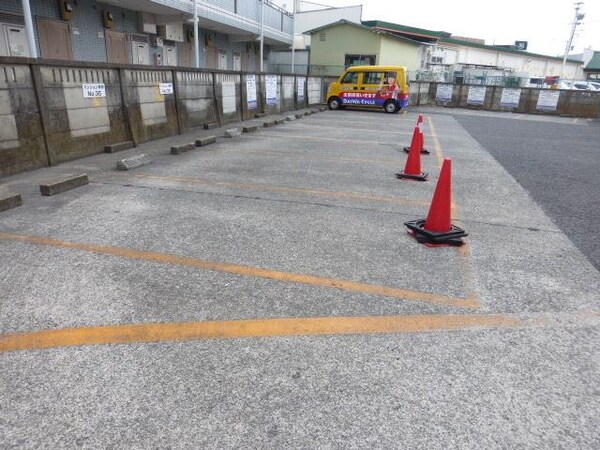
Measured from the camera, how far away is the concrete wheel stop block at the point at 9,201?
4.83 meters

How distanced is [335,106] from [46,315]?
19921 millimetres

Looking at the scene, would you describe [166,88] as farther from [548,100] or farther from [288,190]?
[548,100]

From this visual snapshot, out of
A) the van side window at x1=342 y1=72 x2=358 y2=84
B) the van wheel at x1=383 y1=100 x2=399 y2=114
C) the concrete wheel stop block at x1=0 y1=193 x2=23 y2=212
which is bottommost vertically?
the concrete wheel stop block at x1=0 y1=193 x2=23 y2=212

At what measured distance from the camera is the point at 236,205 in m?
5.33

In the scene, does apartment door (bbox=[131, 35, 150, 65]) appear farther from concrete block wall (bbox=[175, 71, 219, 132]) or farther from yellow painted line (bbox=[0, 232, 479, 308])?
yellow painted line (bbox=[0, 232, 479, 308])

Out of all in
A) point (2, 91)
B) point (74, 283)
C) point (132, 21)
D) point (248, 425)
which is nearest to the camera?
point (248, 425)

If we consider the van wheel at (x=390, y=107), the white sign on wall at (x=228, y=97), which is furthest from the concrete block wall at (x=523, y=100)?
the white sign on wall at (x=228, y=97)

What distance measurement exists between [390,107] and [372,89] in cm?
123

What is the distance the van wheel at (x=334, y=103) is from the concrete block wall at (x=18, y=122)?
16319 mm

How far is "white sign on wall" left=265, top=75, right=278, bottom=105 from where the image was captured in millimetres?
16141

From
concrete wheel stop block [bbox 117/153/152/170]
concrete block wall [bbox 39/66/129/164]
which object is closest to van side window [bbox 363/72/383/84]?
concrete block wall [bbox 39/66/129/164]

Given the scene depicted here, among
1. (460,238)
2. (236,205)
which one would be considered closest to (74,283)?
(236,205)

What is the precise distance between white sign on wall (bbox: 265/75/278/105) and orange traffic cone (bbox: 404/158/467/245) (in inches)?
507

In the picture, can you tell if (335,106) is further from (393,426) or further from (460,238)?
(393,426)
